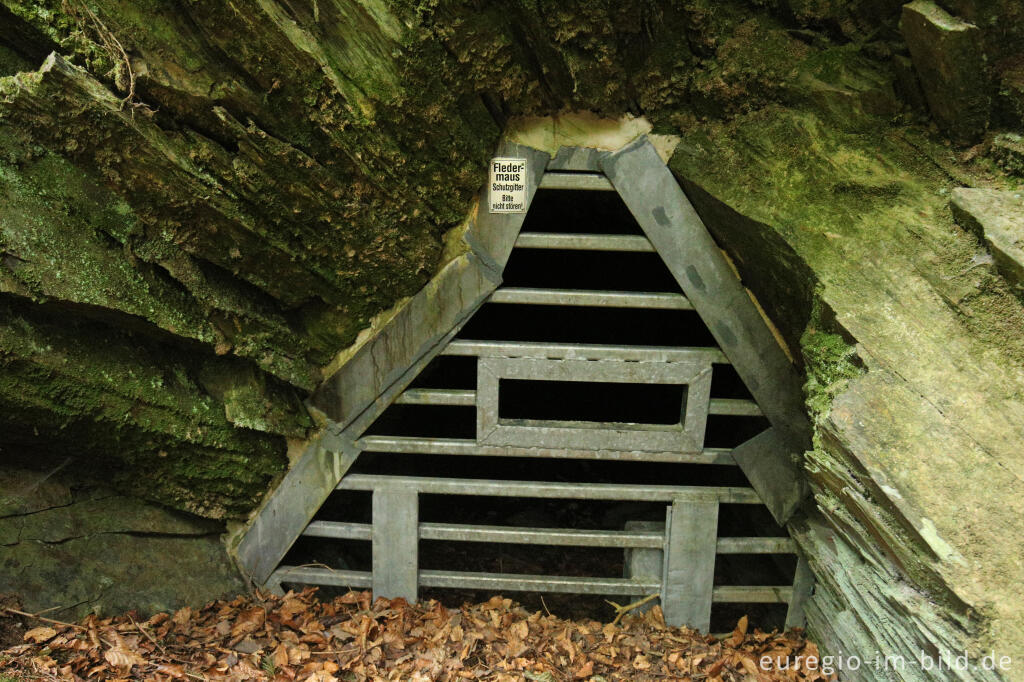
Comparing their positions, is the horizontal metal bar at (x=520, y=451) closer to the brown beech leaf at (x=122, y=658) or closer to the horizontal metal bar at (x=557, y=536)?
the horizontal metal bar at (x=557, y=536)

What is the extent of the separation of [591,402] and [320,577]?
2.32m

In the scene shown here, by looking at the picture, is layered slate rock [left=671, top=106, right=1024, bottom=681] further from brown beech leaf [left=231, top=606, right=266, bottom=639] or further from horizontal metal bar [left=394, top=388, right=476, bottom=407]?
brown beech leaf [left=231, top=606, right=266, bottom=639]

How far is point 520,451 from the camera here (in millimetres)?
3398

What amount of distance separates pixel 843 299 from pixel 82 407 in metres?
3.18

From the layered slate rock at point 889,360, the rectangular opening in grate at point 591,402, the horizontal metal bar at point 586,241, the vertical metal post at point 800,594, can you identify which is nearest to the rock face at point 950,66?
the layered slate rock at point 889,360

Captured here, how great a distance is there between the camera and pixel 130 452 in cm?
312

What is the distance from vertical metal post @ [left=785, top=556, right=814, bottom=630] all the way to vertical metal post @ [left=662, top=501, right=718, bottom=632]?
1.42 feet

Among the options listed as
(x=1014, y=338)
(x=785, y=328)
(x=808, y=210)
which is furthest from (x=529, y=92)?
(x=1014, y=338)

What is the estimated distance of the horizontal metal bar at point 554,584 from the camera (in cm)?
358

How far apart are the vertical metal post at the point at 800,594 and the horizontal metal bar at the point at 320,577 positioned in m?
2.27

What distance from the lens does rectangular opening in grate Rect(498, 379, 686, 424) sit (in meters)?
4.89

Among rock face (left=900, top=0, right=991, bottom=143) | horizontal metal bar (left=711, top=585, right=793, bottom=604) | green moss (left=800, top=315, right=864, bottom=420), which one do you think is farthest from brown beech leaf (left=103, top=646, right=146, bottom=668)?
rock face (left=900, top=0, right=991, bottom=143)

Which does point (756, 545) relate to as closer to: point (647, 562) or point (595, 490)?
point (647, 562)

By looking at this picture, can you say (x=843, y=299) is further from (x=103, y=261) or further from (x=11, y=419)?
(x=11, y=419)
